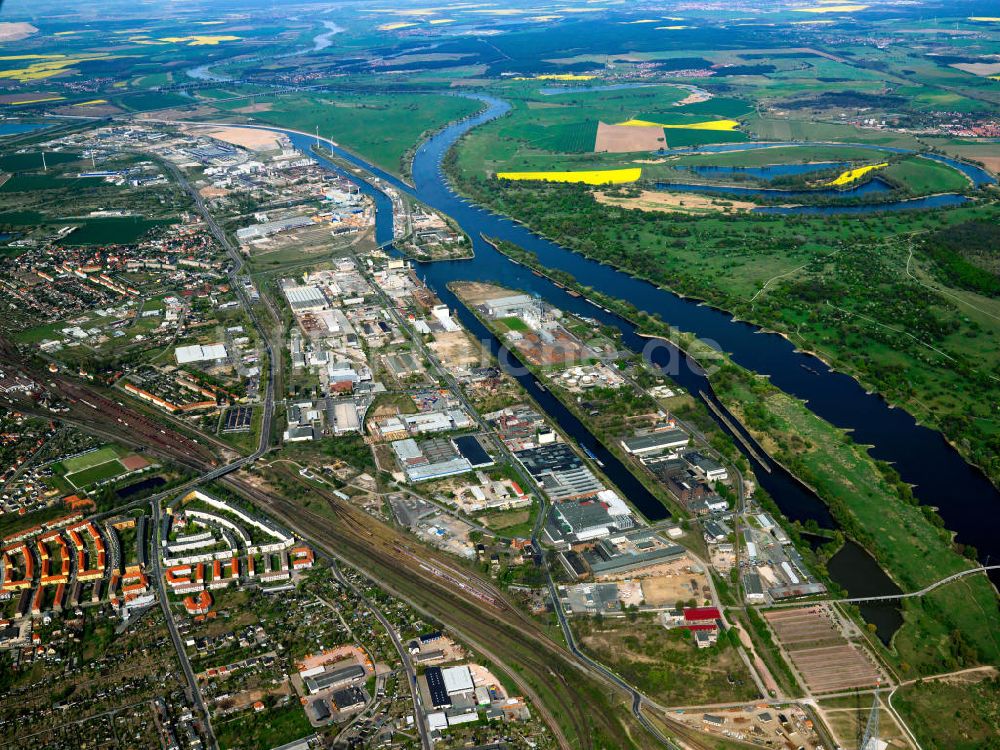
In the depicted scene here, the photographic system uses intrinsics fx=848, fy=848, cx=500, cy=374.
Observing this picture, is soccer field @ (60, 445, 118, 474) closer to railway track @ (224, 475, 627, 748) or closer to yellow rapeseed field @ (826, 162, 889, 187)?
railway track @ (224, 475, 627, 748)

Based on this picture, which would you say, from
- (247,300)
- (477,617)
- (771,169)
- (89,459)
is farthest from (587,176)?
(477,617)

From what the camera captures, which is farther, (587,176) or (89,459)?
(587,176)

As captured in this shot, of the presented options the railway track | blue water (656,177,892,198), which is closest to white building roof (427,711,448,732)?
the railway track

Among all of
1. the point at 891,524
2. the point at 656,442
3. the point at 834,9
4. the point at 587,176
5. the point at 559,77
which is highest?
the point at 834,9

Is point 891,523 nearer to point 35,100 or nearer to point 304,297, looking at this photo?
point 304,297

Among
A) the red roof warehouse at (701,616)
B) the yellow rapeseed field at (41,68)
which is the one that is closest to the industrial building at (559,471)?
the red roof warehouse at (701,616)

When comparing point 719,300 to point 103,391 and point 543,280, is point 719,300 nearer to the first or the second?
point 543,280
